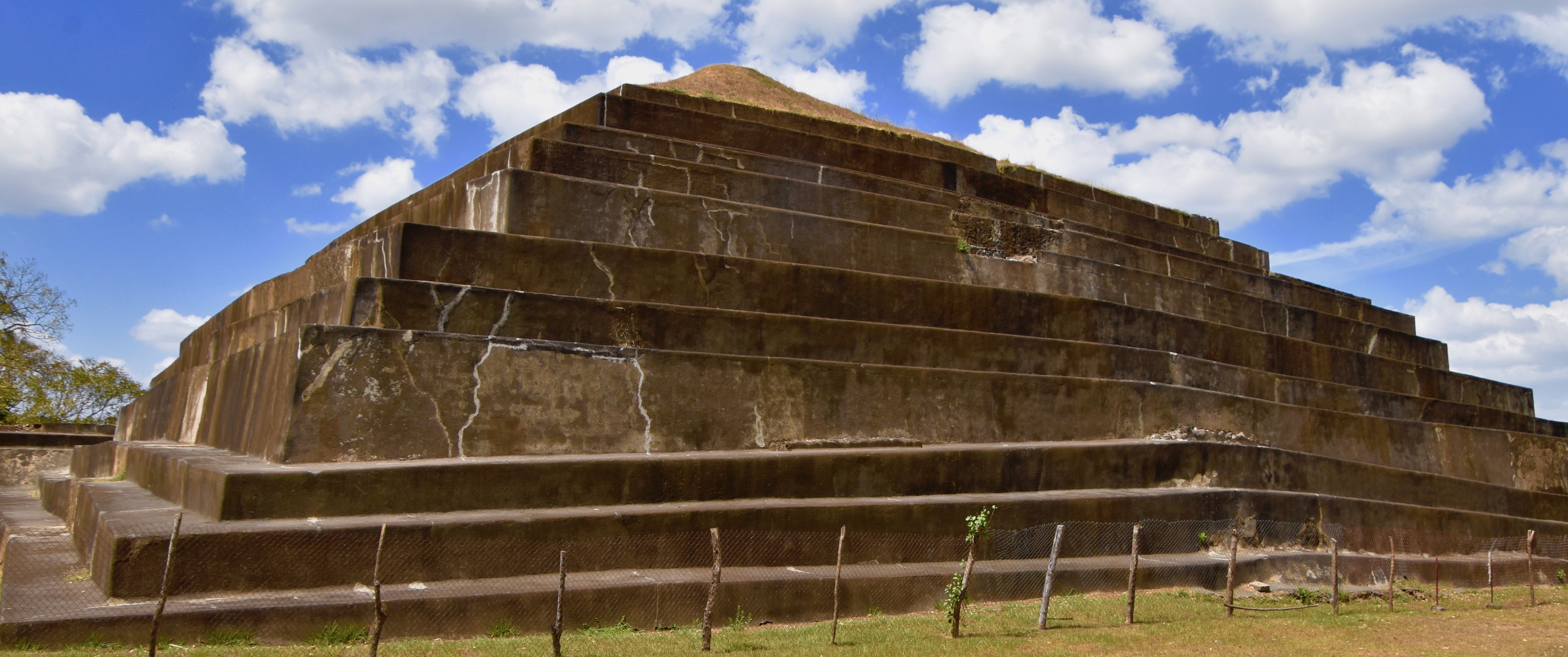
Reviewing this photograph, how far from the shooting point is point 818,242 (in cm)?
1023

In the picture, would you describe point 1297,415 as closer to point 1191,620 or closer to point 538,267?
point 1191,620

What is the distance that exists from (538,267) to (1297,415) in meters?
8.60

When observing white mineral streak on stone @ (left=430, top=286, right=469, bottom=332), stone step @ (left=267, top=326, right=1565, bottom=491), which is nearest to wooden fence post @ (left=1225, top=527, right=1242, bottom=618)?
stone step @ (left=267, top=326, right=1565, bottom=491)

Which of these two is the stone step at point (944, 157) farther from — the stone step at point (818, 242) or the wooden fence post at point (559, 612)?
the wooden fence post at point (559, 612)

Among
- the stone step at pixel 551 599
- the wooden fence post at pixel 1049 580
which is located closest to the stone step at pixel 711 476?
the stone step at pixel 551 599

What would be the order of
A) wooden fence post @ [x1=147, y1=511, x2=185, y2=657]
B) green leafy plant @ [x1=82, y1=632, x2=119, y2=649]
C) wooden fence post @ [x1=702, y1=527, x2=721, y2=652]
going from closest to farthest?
wooden fence post @ [x1=147, y1=511, x2=185, y2=657], green leafy plant @ [x1=82, y1=632, x2=119, y2=649], wooden fence post @ [x1=702, y1=527, x2=721, y2=652]

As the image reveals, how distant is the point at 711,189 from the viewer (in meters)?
10.3

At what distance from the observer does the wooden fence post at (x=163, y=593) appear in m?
4.93

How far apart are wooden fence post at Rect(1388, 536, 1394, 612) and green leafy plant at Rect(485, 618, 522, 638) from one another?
7030mm

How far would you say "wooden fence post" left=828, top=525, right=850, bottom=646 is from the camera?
20.7 ft

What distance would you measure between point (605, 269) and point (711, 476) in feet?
6.90

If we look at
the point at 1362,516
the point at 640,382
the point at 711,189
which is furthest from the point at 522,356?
the point at 1362,516

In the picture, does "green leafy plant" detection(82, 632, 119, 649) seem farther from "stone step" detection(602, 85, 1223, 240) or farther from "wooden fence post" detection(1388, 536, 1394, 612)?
"wooden fence post" detection(1388, 536, 1394, 612)

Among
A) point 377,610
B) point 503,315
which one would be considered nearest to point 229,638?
point 377,610
